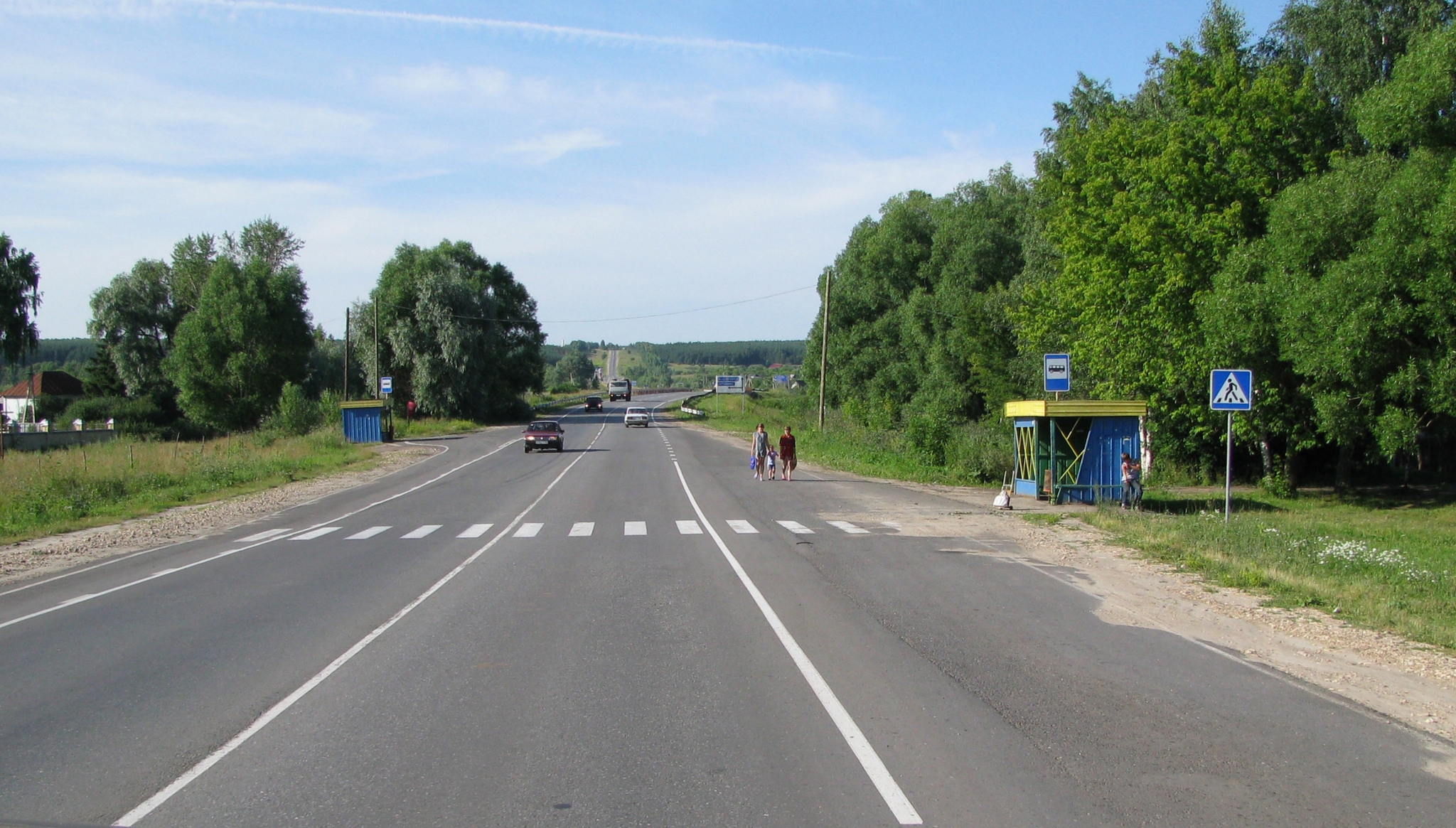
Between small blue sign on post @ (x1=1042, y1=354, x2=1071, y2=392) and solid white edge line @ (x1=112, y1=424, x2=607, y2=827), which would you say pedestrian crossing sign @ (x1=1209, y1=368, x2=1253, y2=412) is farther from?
solid white edge line @ (x1=112, y1=424, x2=607, y2=827)

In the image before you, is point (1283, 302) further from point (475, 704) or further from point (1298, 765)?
point (475, 704)

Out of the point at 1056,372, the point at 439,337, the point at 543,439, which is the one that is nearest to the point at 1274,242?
the point at 1056,372

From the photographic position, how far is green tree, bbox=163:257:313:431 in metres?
69.4

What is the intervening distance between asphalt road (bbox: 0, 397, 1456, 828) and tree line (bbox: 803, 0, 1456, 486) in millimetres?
14832

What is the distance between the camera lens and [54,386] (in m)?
93.1

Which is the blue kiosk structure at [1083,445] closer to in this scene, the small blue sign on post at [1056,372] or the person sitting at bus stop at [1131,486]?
the small blue sign on post at [1056,372]

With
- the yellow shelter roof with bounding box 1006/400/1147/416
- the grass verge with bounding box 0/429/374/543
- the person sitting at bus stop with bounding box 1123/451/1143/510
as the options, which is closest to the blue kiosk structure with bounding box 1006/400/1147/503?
the yellow shelter roof with bounding box 1006/400/1147/416

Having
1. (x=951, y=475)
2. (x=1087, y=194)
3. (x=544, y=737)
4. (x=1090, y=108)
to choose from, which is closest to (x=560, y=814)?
(x=544, y=737)

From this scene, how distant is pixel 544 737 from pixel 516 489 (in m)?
22.5

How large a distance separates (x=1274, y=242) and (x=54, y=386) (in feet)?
349

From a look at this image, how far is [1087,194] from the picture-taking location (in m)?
32.3

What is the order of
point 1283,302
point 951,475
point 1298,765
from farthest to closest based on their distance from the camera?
point 951,475 → point 1283,302 → point 1298,765

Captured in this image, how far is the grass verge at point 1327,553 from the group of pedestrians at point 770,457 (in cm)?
1094

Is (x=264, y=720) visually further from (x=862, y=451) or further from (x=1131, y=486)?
(x=862, y=451)
